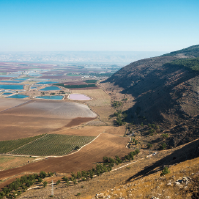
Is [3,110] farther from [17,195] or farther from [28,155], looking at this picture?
[17,195]

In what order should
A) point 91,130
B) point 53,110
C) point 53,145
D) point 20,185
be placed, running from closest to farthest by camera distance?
point 20,185 < point 53,145 < point 91,130 < point 53,110

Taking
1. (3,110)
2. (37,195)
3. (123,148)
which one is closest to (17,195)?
(37,195)

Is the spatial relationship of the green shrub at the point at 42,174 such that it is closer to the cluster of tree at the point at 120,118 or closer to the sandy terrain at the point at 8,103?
the cluster of tree at the point at 120,118

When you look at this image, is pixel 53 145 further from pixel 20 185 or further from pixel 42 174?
pixel 20 185

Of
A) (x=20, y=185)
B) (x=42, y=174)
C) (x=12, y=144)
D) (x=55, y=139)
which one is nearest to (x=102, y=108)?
(x=55, y=139)

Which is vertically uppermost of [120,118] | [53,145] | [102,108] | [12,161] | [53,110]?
[102,108]

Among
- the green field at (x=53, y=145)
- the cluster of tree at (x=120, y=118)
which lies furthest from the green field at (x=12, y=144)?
the cluster of tree at (x=120, y=118)
